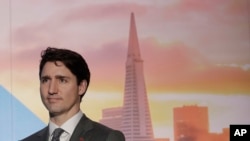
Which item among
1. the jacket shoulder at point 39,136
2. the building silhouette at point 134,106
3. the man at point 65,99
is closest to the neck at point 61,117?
the man at point 65,99

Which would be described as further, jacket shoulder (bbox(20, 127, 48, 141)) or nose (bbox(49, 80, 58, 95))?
jacket shoulder (bbox(20, 127, 48, 141))

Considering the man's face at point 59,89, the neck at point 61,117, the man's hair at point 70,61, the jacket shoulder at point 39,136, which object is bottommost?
the jacket shoulder at point 39,136

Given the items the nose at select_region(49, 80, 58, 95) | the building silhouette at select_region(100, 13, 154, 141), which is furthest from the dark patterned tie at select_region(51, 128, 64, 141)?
the building silhouette at select_region(100, 13, 154, 141)

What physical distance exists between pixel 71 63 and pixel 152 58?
0.63m

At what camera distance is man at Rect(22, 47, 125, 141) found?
2168 mm

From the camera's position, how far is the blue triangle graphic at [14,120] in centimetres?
250

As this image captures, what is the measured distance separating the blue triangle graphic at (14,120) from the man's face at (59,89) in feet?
1.12

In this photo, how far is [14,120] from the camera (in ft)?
8.25

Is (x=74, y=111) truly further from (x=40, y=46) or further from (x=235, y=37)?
(x=235, y=37)

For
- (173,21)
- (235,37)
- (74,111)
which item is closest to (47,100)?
(74,111)

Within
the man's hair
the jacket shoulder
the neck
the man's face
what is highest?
the man's hair

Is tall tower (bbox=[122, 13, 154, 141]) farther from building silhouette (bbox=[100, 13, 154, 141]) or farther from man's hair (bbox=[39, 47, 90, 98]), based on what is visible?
man's hair (bbox=[39, 47, 90, 98])

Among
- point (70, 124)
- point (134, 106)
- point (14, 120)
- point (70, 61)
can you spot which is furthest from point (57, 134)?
point (134, 106)

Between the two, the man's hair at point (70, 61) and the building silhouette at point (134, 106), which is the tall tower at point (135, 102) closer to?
the building silhouette at point (134, 106)
